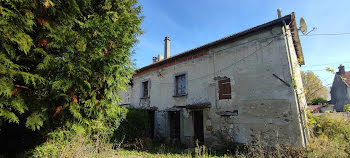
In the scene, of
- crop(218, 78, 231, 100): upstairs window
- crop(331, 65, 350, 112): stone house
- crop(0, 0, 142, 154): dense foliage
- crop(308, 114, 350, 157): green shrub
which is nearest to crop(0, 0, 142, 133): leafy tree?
crop(0, 0, 142, 154): dense foliage

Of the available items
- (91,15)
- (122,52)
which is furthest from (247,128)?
(91,15)

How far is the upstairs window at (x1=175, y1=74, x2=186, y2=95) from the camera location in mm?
10609

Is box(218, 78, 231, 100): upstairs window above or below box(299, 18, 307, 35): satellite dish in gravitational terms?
below

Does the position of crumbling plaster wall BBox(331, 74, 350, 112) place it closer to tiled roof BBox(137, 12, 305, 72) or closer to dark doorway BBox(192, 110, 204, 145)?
tiled roof BBox(137, 12, 305, 72)

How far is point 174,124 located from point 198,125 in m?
1.86

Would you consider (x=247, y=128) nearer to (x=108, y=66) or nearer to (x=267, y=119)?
(x=267, y=119)

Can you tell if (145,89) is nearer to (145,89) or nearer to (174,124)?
(145,89)

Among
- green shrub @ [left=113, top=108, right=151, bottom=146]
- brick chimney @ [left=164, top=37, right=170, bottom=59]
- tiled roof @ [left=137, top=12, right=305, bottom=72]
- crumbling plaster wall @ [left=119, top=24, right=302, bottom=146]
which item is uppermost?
brick chimney @ [left=164, top=37, right=170, bottom=59]

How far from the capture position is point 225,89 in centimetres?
848

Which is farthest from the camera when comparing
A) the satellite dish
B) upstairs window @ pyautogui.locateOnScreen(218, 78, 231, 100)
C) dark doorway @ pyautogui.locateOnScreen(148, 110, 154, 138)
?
dark doorway @ pyautogui.locateOnScreen(148, 110, 154, 138)

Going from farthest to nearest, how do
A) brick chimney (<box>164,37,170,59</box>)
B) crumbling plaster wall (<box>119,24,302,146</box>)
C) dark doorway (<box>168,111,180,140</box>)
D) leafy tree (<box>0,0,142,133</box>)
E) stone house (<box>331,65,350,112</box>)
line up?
1. stone house (<box>331,65,350,112</box>)
2. brick chimney (<box>164,37,170,59</box>)
3. dark doorway (<box>168,111,180,140</box>)
4. crumbling plaster wall (<box>119,24,302,146</box>)
5. leafy tree (<box>0,0,142,133</box>)

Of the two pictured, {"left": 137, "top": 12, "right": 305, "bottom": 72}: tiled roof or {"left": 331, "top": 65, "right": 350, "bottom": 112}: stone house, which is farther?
{"left": 331, "top": 65, "right": 350, "bottom": 112}: stone house

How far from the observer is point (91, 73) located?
390 cm

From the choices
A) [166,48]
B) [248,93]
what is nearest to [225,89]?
[248,93]
